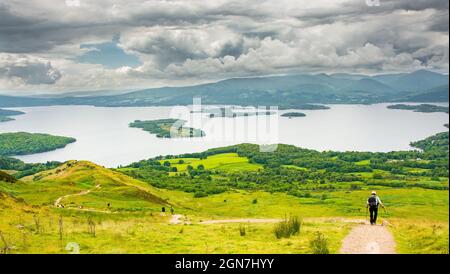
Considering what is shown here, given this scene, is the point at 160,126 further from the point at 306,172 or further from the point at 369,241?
the point at 369,241

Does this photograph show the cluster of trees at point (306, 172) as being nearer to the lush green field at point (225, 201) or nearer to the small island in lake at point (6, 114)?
the lush green field at point (225, 201)

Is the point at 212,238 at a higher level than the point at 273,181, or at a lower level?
higher

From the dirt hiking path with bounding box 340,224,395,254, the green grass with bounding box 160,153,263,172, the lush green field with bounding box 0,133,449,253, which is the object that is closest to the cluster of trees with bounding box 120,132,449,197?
the lush green field with bounding box 0,133,449,253

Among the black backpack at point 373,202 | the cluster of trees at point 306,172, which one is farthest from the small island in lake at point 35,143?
the black backpack at point 373,202
